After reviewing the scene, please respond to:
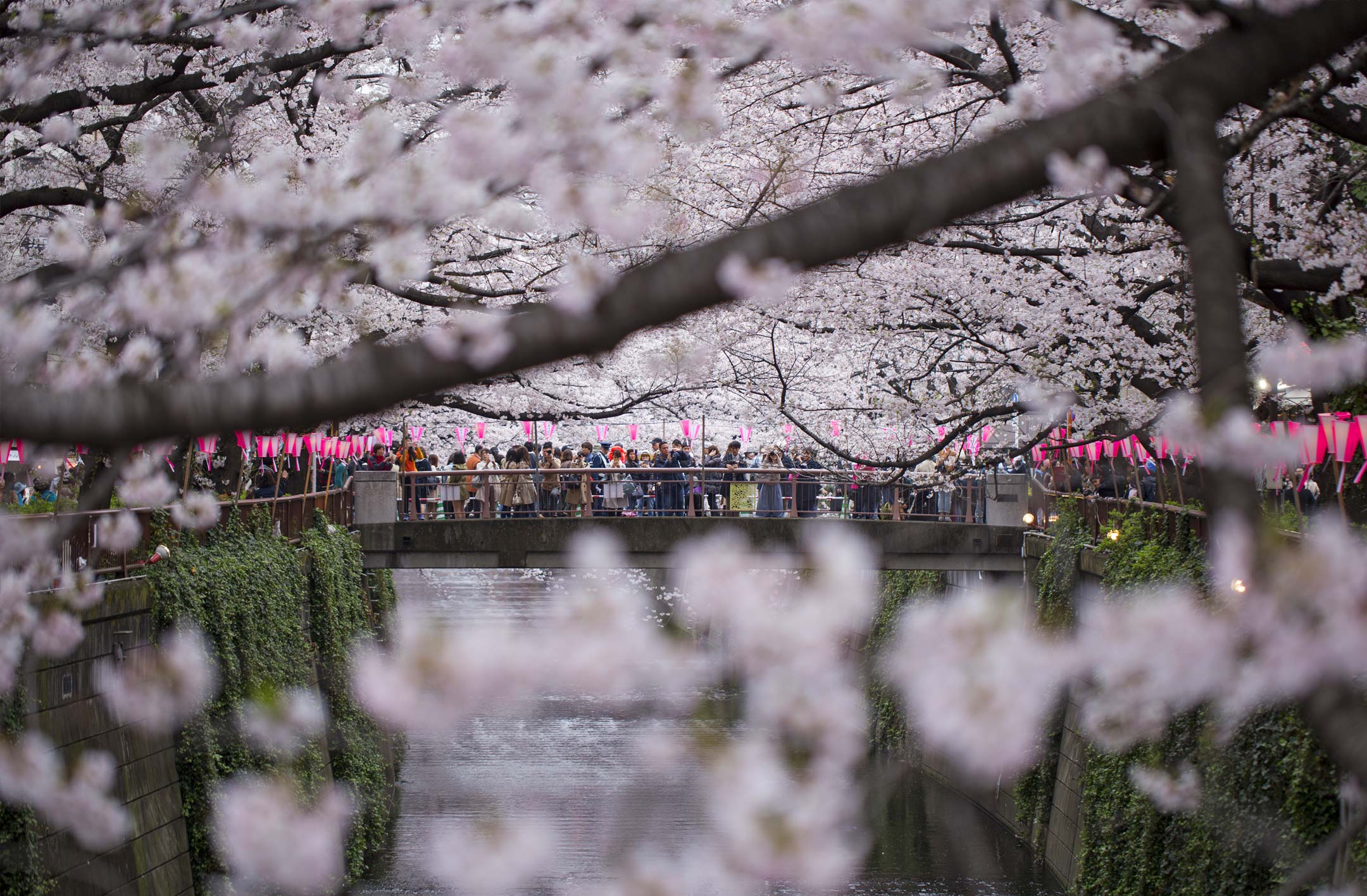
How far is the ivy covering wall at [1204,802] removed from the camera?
7.61m

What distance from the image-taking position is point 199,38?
24.3 ft

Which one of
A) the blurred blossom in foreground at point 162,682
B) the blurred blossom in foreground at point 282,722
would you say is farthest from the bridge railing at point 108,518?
the blurred blossom in foreground at point 282,722

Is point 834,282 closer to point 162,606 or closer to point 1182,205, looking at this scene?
point 162,606

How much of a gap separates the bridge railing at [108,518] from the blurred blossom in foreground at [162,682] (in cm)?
71

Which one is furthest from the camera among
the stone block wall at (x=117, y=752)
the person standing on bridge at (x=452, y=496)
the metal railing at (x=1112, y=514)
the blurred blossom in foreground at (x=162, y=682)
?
the person standing on bridge at (x=452, y=496)

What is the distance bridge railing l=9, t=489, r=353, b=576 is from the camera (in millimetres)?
8562

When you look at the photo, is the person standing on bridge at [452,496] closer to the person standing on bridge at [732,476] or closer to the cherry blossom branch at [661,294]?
the person standing on bridge at [732,476]

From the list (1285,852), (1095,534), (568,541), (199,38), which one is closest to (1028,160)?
(199,38)

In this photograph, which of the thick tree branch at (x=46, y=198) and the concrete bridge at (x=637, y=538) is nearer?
the thick tree branch at (x=46, y=198)

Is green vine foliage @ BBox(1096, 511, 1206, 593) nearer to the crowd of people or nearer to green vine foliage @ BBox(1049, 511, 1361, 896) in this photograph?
green vine foliage @ BBox(1049, 511, 1361, 896)

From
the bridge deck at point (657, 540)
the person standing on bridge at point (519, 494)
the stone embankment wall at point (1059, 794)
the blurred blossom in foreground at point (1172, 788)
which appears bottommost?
the stone embankment wall at point (1059, 794)

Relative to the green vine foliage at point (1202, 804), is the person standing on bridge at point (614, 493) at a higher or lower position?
higher

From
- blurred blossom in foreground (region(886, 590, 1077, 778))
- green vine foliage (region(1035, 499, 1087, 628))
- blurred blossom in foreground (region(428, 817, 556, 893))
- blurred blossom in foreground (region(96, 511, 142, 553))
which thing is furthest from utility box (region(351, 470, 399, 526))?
blurred blossom in foreground (region(886, 590, 1077, 778))

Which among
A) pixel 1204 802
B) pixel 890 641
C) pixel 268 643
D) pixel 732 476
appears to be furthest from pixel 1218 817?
pixel 732 476
